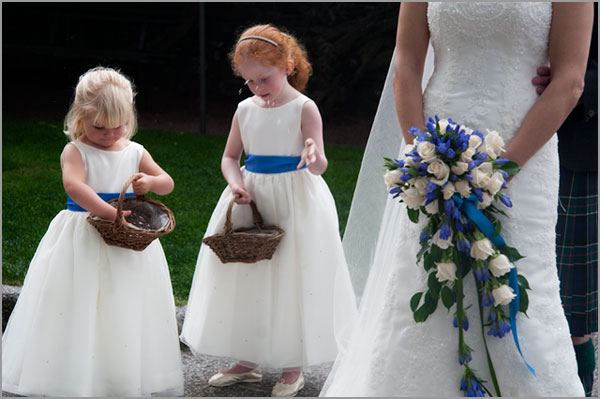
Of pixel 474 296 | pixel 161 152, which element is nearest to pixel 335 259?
pixel 474 296

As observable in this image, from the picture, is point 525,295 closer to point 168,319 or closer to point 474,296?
point 474,296

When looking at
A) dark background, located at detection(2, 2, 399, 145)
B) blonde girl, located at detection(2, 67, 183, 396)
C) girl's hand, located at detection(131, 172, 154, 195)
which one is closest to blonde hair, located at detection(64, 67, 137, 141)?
blonde girl, located at detection(2, 67, 183, 396)

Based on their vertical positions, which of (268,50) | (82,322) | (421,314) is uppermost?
(268,50)

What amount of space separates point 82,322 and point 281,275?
2.97ft

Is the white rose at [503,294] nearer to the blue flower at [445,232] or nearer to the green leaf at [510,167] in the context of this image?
the blue flower at [445,232]

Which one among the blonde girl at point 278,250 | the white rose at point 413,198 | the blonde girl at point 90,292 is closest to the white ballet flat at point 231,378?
the blonde girl at point 278,250

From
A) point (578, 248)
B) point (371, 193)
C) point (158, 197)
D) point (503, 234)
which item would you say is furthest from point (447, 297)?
point (158, 197)

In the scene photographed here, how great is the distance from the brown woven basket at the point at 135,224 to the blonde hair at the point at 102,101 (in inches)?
11.5

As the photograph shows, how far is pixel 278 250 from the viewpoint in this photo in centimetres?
355

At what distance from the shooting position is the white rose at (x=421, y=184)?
234cm

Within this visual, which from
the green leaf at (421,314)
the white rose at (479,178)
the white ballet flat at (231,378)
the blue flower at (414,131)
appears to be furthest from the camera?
the white ballet flat at (231,378)

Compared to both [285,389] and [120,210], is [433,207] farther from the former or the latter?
[285,389]

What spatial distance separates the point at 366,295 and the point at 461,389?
60cm

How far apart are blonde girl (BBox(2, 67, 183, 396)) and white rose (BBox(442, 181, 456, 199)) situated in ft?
4.94
